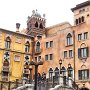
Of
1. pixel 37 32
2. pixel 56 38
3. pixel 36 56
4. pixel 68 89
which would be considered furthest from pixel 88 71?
pixel 37 32

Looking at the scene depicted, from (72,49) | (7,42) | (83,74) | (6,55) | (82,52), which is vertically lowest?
(83,74)

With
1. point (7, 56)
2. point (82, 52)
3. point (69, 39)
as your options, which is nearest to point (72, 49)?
point (69, 39)

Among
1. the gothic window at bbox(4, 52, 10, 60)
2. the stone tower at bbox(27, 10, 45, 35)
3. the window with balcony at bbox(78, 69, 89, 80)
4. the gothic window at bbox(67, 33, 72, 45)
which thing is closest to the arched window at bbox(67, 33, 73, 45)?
the gothic window at bbox(67, 33, 72, 45)

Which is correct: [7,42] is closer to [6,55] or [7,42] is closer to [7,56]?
[6,55]

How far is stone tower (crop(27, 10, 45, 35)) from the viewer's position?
182 ft

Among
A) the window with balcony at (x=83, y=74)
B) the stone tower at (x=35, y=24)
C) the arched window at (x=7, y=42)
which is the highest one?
the stone tower at (x=35, y=24)

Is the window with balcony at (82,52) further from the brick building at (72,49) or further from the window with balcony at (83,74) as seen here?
the window with balcony at (83,74)

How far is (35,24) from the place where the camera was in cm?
5812

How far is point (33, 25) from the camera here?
5684 centimetres

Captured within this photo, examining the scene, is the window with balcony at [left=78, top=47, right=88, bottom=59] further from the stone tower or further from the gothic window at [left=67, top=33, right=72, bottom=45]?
the stone tower

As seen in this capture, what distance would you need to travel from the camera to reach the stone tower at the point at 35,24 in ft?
182

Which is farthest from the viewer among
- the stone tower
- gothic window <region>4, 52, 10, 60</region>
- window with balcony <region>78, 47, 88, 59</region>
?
the stone tower

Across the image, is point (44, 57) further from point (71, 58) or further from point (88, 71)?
point (88, 71)

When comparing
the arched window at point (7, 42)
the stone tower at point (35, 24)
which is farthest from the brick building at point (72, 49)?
the stone tower at point (35, 24)
